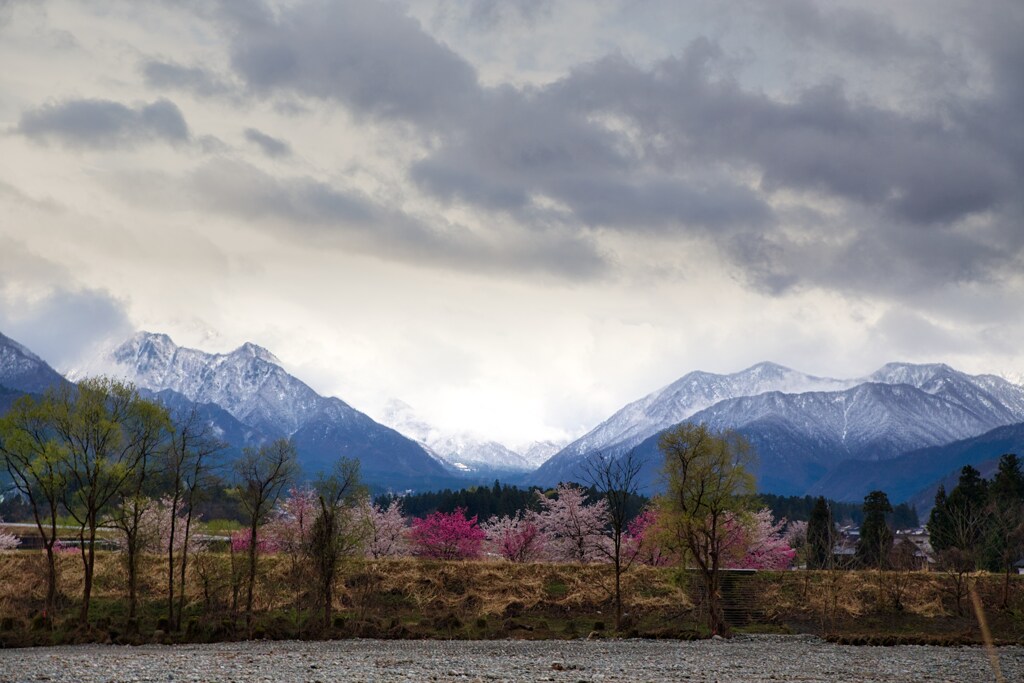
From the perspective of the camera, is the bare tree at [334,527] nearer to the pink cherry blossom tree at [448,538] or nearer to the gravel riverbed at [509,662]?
the gravel riverbed at [509,662]

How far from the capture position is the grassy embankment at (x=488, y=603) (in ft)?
175

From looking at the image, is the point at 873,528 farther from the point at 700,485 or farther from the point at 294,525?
the point at 294,525

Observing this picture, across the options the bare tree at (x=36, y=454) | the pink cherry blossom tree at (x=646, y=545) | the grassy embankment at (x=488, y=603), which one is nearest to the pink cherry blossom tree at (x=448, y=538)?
the pink cherry blossom tree at (x=646, y=545)

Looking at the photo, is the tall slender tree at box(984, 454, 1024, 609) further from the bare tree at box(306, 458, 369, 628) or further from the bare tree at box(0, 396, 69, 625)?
the bare tree at box(0, 396, 69, 625)

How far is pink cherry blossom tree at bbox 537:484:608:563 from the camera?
3939 inches

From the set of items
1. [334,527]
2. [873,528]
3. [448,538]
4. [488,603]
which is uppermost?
[334,527]

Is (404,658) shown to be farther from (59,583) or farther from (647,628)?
(59,583)

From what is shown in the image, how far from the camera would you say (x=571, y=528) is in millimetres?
103688

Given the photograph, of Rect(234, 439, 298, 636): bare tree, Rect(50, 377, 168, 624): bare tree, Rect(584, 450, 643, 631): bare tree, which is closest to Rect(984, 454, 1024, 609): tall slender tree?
Rect(584, 450, 643, 631): bare tree

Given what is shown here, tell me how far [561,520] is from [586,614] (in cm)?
3996

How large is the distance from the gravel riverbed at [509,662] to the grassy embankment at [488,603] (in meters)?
4.39

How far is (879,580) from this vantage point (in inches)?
2773

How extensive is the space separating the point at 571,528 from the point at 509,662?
64.9 meters

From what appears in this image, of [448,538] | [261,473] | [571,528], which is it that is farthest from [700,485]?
[448,538]
